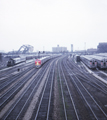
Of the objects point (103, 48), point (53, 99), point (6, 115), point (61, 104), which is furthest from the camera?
point (103, 48)

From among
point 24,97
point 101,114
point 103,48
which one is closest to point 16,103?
point 24,97

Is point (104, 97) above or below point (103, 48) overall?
below

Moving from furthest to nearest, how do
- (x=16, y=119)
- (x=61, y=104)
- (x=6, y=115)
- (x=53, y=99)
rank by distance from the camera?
(x=53, y=99)
(x=61, y=104)
(x=6, y=115)
(x=16, y=119)

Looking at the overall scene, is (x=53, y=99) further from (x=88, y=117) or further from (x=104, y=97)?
(x=104, y=97)

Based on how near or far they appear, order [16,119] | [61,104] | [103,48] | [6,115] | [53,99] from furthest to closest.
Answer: [103,48]
[53,99]
[61,104]
[6,115]
[16,119]

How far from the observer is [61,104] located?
10.5m

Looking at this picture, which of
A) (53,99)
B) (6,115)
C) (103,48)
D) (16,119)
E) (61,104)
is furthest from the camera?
(103,48)

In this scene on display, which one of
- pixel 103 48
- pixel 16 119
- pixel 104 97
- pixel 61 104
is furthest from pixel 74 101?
pixel 103 48

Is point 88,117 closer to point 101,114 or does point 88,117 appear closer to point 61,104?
point 101,114

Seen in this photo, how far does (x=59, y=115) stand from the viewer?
8719 mm

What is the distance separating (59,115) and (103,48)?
12353cm

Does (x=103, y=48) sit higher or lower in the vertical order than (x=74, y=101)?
higher

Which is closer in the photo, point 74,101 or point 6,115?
point 6,115

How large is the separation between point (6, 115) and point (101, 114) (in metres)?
9.10
